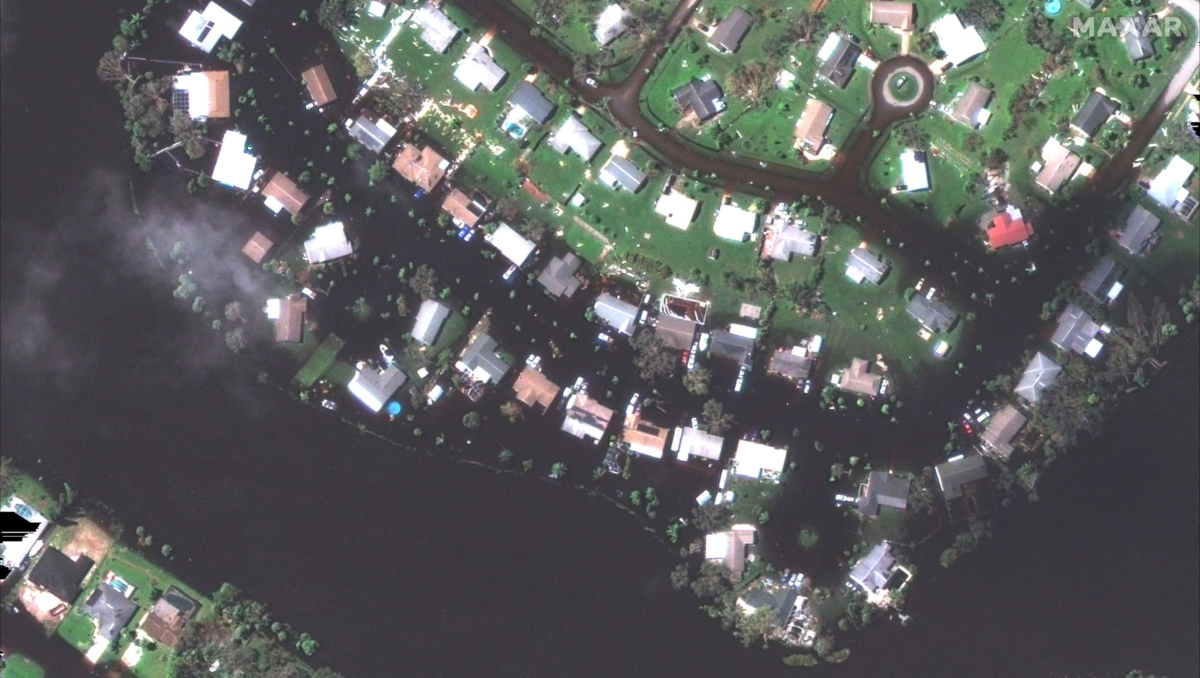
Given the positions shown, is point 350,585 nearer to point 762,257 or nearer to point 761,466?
point 761,466

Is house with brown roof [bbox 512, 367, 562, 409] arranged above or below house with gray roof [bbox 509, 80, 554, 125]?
below

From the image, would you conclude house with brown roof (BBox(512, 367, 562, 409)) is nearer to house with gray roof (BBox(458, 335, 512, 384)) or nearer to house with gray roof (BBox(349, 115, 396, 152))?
house with gray roof (BBox(458, 335, 512, 384))

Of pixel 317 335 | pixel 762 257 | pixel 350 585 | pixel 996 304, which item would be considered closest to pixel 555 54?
pixel 762 257

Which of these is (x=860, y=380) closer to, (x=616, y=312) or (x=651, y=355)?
(x=651, y=355)

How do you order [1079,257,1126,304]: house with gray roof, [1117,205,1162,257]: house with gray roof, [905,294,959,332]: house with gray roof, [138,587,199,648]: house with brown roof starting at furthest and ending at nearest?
[1079,257,1126,304]: house with gray roof < [1117,205,1162,257]: house with gray roof < [905,294,959,332]: house with gray roof < [138,587,199,648]: house with brown roof

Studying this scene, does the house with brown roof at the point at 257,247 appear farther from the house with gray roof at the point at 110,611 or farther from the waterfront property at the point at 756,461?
the waterfront property at the point at 756,461

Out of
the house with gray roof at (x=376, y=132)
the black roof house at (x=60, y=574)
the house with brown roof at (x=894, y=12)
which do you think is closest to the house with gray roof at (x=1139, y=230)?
the house with brown roof at (x=894, y=12)

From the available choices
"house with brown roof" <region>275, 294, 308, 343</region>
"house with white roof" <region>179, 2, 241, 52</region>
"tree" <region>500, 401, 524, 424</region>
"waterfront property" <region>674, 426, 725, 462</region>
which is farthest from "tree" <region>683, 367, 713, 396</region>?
"house with white roof" <region>179, 2, 241, 52</region>
